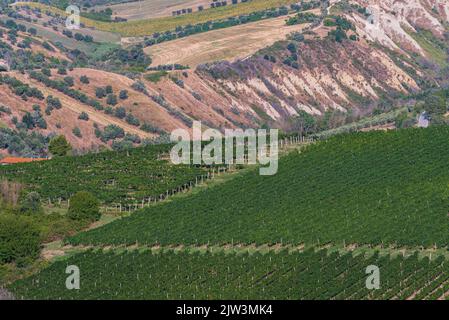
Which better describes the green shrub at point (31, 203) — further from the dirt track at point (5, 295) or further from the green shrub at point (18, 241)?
the dirt track at point (5, 295)

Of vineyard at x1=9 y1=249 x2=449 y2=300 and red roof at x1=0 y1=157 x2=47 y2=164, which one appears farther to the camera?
red roof at x1=0 y1=157 x2=47 y2=164

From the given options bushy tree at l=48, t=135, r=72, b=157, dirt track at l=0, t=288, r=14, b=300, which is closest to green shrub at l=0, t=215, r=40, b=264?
dirt track at l=0, t=288, r=14, b=300

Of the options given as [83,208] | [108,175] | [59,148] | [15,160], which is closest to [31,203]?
[83,208]

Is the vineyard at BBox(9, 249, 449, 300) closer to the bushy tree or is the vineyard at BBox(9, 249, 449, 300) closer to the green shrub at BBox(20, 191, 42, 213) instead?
the green shrub at BBox(20, 191, 42, 213)

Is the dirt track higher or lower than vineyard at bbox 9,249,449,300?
lower

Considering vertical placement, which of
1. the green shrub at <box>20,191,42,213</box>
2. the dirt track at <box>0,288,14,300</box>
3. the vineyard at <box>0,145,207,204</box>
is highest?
the vineyard at <box>0,145,207,204</box>
